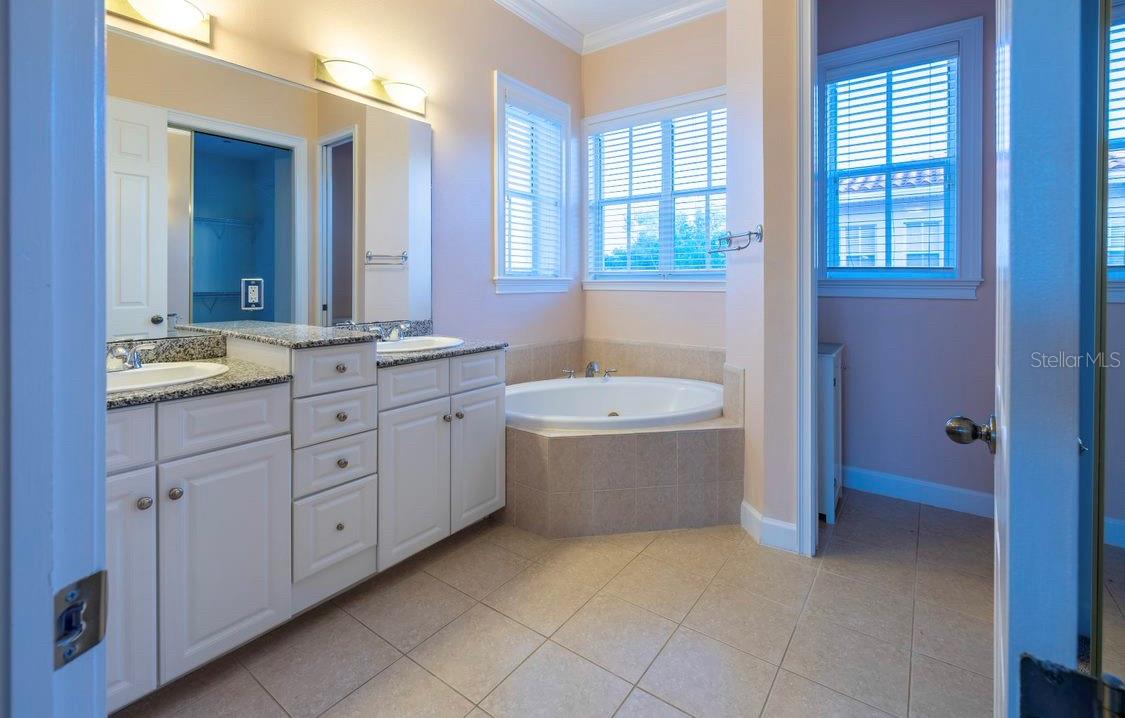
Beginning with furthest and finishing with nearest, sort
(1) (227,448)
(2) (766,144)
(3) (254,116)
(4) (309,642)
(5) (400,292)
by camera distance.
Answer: (5) (400,292), (2) (766,144), (3) (254,116), (4) (309,642), (1) (227,448)

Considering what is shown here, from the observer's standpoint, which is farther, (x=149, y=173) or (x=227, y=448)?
(x=149, y=173)

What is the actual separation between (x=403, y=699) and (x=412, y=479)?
81 centimetres

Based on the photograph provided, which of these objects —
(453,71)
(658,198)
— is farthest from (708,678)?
(453,71)

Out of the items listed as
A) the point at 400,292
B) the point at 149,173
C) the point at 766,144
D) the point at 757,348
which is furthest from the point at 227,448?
the point at 766,144

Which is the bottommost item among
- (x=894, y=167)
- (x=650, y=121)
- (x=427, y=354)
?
(x=427, y=354)

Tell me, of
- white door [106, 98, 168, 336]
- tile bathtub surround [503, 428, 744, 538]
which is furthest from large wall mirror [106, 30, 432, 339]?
tile bathtub surround [503, 428, 744, 538]

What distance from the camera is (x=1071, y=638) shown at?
1.61 feet

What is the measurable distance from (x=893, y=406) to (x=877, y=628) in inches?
59.9

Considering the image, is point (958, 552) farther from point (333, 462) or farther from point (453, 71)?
point (453, 71)

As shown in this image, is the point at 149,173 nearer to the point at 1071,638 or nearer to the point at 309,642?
the point at 309,642

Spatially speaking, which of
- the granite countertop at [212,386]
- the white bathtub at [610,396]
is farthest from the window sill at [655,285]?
the granite countertop at [212,386]

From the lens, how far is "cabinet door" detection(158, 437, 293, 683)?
1.53 m

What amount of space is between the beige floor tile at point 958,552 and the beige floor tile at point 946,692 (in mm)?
761

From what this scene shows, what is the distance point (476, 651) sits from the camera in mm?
1818
